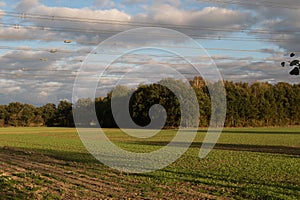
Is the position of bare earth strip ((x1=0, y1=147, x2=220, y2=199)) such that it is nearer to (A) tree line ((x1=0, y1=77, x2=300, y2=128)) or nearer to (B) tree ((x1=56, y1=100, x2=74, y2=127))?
(A) tree line ((x1=0, y1=77, x2=300, y2=128))

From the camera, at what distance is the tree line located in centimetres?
9769

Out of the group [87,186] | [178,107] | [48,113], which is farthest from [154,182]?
[48,113]

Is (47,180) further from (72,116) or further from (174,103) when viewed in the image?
(72,116)

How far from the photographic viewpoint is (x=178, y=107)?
96250mm

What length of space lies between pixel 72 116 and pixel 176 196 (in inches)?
4933

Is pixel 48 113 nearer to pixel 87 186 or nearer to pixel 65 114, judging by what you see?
pixel 65 114

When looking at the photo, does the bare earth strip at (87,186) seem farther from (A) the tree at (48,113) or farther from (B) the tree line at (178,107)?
(A) the tree at (48,113)

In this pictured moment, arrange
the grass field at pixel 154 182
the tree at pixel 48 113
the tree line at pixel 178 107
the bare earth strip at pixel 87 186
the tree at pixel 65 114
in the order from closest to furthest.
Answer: the bare earth strip at pixel 87 186 < the grass field at pixel 154 182 < the tree line at pixel 178 107 < the tree at pixel 65 114 < the tree at pixel 48 113

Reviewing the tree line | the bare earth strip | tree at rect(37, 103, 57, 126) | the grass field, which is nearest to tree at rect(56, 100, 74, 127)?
the tree line

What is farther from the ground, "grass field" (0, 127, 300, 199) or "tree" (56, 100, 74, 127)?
"tree" (56, 100, 74, 127)

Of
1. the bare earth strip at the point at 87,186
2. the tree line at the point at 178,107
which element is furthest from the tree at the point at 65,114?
the bare earth strip at the point at 87,186

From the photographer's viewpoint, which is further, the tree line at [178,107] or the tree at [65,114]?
the tree at [65,114]

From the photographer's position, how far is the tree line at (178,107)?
97.7 m

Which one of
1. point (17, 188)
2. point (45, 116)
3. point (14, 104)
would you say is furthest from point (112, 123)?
point (17, 188)
